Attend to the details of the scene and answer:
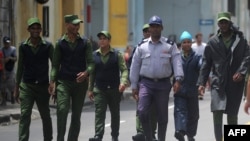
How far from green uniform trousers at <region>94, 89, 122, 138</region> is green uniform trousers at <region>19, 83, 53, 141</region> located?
1200 mm

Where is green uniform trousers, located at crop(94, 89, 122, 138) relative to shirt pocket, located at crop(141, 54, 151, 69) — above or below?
below

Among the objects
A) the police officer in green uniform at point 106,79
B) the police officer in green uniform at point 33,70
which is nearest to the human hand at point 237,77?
the police officer in green uniform at point 106,79

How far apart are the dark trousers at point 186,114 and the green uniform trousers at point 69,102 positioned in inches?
68.7

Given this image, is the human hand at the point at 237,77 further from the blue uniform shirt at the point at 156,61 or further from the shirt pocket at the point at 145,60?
the shirt pocket at the point at 145,60

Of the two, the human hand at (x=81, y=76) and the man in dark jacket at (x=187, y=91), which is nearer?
the human hand at (x=81, y=76)

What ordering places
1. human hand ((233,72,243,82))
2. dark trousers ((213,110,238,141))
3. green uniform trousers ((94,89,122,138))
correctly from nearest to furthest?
human hand ((233,72,243,82))
dark trousers ((213,110,238,141))
green uniform trousers ((94,89,122,138))

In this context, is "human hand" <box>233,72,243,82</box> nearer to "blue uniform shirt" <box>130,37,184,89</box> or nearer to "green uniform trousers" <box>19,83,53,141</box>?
"blue uniform shirt" <box>130,37,184,89</box>

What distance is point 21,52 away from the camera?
40.2 feet

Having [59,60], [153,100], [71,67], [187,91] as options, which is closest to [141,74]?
[153,100]

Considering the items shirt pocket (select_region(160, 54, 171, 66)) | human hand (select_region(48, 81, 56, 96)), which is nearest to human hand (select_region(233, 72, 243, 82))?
shirt pocket (select_region(160, 54, 171, 66))

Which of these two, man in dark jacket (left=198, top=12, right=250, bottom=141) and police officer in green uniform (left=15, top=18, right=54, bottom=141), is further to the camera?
police officer in green uniform (left=15, top=18, right=54, bottom=141)

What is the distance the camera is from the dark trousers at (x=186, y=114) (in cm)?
1323

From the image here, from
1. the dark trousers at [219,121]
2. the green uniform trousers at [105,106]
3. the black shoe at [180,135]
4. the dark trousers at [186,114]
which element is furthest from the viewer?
the green uniform trousers at [105,106]

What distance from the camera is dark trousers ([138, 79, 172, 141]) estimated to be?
38.9ft
